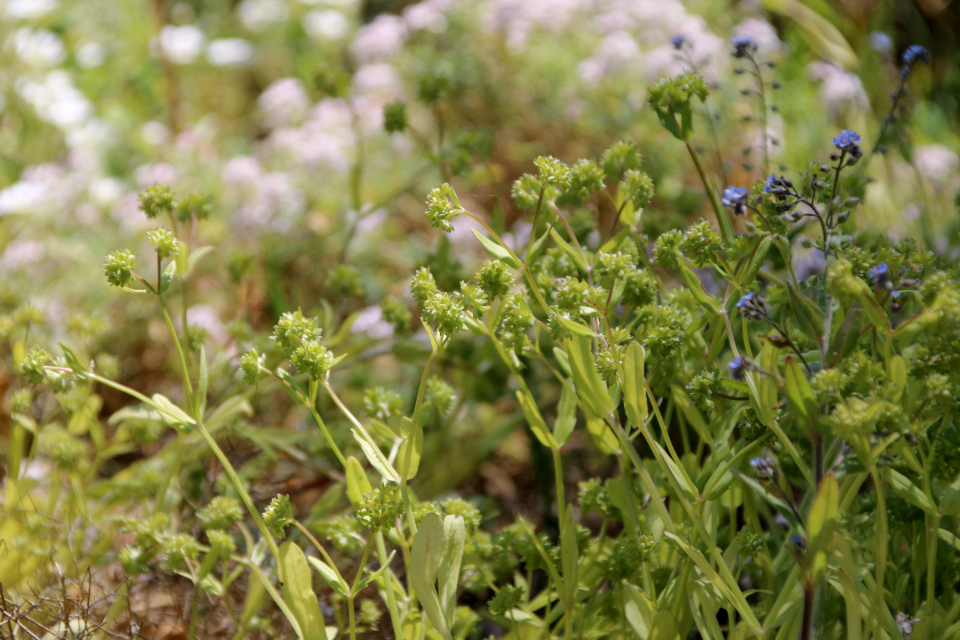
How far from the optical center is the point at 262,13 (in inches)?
116

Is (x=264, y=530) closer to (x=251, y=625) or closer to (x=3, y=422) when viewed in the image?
(x=251, y=625)

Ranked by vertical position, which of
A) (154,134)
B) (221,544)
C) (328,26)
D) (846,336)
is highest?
(846,336)

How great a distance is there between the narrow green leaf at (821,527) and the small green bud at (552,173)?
30 centimetres

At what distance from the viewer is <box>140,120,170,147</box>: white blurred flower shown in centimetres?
220

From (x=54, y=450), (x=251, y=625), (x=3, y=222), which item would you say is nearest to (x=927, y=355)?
(x=251, y=625)

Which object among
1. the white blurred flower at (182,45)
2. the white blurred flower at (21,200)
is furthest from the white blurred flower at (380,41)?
the white blurred flower at (21,200)

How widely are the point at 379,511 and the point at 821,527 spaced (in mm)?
315

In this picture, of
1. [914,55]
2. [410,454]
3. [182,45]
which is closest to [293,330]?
[410,454]

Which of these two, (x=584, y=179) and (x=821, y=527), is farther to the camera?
(x=584, y=179)

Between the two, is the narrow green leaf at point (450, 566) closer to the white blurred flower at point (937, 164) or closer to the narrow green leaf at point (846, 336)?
the narrow green leaf at point (846, 336)

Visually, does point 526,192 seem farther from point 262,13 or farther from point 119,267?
point 262,13

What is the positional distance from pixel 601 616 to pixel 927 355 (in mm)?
388

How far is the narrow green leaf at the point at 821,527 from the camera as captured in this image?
1.72 feet

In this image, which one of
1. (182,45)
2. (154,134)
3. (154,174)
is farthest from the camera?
(182,45)
